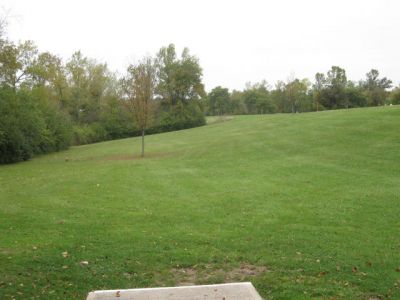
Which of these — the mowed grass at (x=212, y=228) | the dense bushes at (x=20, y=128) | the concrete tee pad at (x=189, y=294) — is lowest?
the mowed grass at (x=212, y=228)

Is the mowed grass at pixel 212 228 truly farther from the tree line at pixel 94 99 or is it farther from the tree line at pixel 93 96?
the tree line at pixel 93 96

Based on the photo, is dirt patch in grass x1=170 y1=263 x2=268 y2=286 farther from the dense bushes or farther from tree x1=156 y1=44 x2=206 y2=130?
tree x1=156 y1=44 x2=206 y2=130

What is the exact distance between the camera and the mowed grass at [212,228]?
627 centimetres

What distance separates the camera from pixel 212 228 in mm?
9234

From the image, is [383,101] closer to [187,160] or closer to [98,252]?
[187,160]

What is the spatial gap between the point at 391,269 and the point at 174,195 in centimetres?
790

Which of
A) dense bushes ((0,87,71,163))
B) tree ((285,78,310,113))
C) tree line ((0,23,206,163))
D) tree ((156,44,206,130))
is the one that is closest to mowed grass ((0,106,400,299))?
dense bushes ((0,87,71,163))

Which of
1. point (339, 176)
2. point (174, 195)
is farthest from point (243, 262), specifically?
point (339, 176)

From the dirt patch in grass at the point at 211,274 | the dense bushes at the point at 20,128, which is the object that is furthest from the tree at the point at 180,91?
the dirt patch in grass at the point at 211,274

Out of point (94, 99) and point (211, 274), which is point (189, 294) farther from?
point (94, 99)

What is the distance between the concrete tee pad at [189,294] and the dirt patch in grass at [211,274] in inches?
45.3

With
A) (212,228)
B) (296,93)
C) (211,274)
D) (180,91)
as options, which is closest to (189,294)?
(211,274)

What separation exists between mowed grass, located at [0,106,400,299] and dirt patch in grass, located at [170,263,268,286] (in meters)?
0.05

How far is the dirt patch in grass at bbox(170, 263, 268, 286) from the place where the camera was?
633 cm
